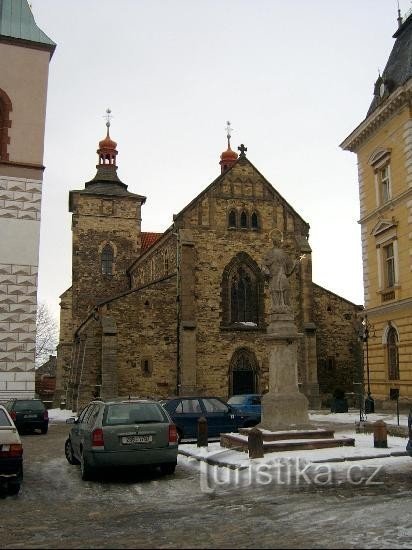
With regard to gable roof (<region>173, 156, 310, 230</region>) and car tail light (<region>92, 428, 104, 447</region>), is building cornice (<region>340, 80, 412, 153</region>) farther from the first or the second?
car tail light (<region>92, 428, 104, 447</region>)

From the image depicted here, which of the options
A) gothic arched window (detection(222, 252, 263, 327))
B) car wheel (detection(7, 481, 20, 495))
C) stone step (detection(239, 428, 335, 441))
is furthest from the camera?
gothic arched window (detection(222, 252, 263, 327))

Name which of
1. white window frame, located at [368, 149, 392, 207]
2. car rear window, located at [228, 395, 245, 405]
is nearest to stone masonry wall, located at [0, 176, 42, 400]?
car rear window, located at [228, 395, 245, 405]

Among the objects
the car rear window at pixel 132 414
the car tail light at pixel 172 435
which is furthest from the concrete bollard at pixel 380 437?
the car rear window at pixel 132 414

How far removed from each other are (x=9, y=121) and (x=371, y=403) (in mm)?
18388

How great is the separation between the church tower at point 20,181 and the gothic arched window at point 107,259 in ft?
95.6

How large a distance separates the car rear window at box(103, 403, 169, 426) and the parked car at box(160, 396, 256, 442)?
5.60 m

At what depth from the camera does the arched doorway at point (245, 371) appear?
33094 millimetres

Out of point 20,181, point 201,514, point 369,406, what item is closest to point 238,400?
point 369,406

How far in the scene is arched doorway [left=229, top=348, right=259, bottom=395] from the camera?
33094mm

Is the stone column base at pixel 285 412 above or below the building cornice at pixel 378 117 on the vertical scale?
below

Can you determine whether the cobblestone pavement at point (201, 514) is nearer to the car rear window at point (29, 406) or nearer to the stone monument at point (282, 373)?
the stone monument at point (282, 373)

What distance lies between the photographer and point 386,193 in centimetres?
2664

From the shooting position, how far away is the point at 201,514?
7.64 m

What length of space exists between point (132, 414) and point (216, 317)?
22.0m
